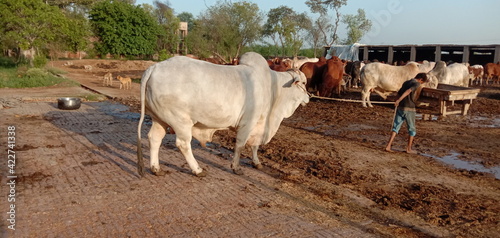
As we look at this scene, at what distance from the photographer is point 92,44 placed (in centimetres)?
4381

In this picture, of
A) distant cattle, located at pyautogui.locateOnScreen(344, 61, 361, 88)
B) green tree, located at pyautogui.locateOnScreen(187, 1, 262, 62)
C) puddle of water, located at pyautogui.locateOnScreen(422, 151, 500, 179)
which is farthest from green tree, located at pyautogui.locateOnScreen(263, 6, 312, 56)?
puddle of water, located at pyautogui.locateOnScreen(422, 151, 500, 179)

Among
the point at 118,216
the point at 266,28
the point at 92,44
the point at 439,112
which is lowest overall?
the point at 118,216

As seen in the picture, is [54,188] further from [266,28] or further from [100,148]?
[266,28]

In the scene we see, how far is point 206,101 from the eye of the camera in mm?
5117

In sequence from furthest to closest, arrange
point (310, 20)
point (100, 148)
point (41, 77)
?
point (310, 20) → point (41, 77) → point (100, 148)

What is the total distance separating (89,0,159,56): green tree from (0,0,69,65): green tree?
18987mm

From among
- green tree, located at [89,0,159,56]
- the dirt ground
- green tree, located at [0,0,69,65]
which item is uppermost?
green tree, located at [89,0,159,56]

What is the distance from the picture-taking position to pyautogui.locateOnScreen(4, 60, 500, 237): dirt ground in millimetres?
4371

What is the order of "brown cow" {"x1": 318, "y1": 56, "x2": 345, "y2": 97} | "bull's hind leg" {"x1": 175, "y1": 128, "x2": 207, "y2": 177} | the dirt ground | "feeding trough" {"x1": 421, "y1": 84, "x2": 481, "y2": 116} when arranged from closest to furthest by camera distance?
1. the dirt ground
2. "bull's hind leg" {"x1": 175, "y1": 128, "x2": 207, "y2": 177}
3. "feeding trough" {"x1": 421, "y1": 84, "x2": 481, "y2": 116}
4. "brown cow" {"x1": 318, "y1": 56, "x2": 345, "y2": 97}

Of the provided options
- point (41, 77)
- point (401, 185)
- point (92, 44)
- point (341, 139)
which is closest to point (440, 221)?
point (401, 185)

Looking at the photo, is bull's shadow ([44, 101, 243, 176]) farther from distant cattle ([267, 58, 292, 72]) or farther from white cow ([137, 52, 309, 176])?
distant cattle ([267, 58, 292, 72])

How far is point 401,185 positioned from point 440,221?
130 centimetres

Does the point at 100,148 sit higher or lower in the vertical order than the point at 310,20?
lower

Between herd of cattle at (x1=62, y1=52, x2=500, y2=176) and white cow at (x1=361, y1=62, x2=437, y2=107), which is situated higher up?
white cow at (x1=361, y1=62, x2=437, y2=107)
